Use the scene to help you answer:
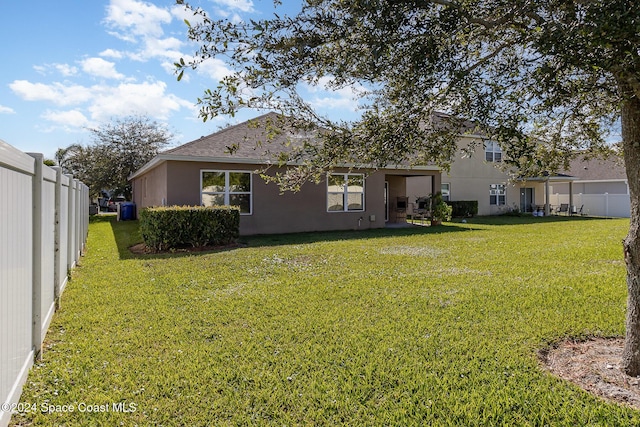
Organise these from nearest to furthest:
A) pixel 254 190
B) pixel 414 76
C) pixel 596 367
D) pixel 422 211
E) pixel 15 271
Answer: pixel 15 271 < pixel 414 76 < pixel 596 367 < pixel 254 190 < pixel 422 211

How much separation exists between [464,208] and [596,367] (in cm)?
2199

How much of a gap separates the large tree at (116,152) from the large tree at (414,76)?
28.1 m

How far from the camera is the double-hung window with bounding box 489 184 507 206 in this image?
1086 inches

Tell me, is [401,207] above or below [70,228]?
above

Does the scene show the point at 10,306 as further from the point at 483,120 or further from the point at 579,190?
the point at 579,190

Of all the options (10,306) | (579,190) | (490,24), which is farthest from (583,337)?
(579,190)

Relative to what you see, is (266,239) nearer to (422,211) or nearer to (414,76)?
(422,211)

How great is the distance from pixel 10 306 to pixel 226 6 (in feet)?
9.86

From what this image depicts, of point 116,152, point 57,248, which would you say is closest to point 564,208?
point 57,248

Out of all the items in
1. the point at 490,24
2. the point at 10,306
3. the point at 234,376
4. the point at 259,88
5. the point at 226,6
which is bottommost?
the point at 234,376

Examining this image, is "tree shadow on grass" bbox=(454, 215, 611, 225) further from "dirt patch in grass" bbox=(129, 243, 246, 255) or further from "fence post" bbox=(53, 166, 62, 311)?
"fence post" bbox=(53, 166, 62, 311)

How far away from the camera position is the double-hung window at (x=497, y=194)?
27594mm

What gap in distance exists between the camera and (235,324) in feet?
16.7

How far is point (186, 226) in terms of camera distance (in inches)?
447
